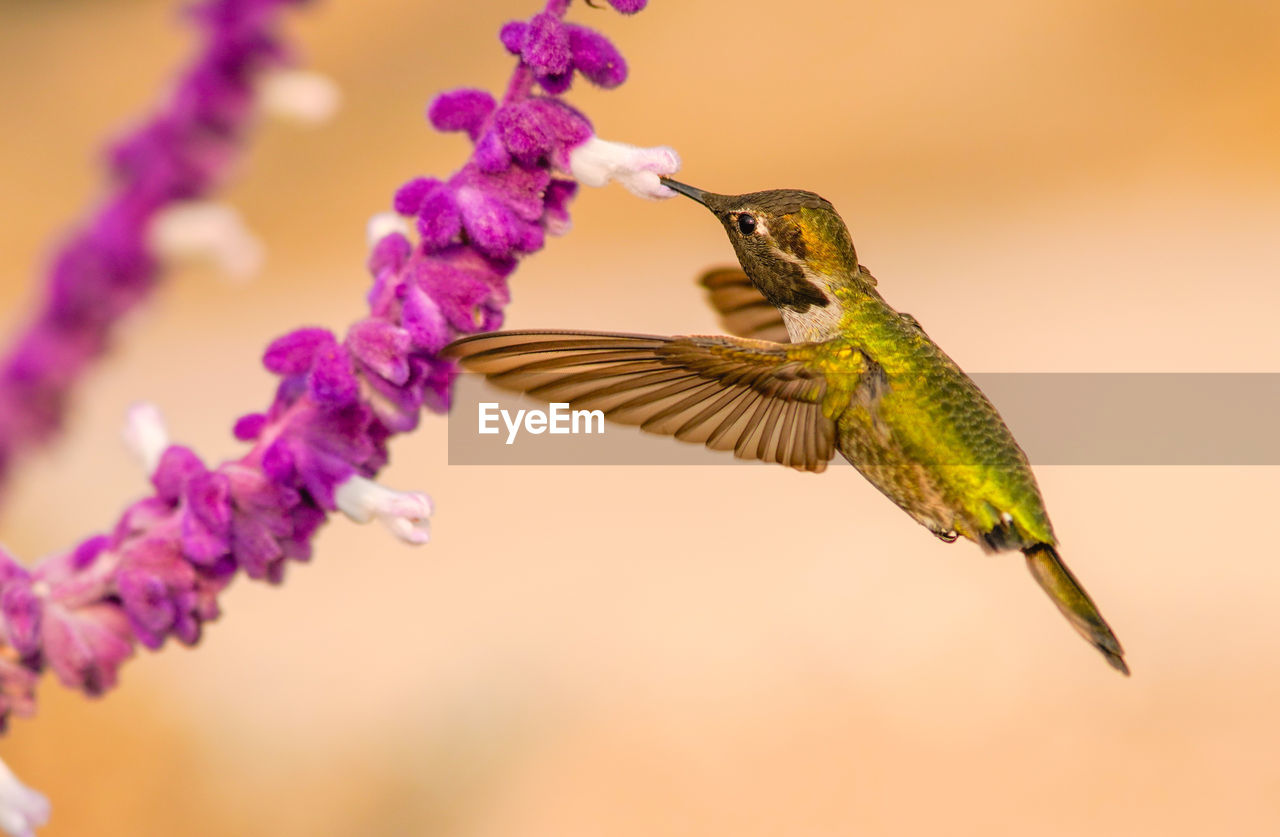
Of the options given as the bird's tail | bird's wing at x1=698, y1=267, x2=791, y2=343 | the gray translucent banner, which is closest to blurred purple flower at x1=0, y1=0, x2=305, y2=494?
bird's wing at x1=698, y1=267, x2=791, y2=343

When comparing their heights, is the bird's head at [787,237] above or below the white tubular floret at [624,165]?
above

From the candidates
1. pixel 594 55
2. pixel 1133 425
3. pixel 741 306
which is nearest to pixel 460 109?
pixel 594 55

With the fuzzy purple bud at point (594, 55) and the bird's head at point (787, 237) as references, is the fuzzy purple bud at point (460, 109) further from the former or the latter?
the bird's head at point (787, 237)

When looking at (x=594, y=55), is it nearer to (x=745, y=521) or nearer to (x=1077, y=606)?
(x=1077, y=606)
